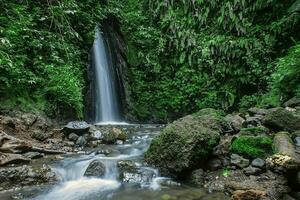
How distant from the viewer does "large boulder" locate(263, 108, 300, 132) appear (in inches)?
267

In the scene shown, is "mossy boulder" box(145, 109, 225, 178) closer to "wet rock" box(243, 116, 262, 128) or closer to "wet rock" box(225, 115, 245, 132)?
"wet rock" box(243, 116, 262, 128)

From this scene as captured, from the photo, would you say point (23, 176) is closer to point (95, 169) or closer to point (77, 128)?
point (95, 169)

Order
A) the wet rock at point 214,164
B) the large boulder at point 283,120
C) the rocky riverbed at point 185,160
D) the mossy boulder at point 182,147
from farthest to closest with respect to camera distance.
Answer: the large boulder at point 283,120
the wet rock at point 214,164
the mossy boulder at point 182,147
the rocky riverbed at point 185,160

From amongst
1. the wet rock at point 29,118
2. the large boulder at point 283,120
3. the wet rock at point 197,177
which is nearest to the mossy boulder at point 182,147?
the wet rock at point 197,177

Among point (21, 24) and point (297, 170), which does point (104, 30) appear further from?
point (297, 170)

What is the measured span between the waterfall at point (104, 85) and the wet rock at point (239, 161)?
735 centimetres

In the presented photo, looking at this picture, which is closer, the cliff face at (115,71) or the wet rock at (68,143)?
the wet rock at (68,143)

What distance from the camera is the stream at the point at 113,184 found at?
5.56m

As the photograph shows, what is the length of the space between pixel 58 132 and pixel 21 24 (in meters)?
3.62

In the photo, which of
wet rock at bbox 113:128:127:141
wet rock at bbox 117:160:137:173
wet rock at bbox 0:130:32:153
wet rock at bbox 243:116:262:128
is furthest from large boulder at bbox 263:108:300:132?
wet rock at bbox 0:130:32:153

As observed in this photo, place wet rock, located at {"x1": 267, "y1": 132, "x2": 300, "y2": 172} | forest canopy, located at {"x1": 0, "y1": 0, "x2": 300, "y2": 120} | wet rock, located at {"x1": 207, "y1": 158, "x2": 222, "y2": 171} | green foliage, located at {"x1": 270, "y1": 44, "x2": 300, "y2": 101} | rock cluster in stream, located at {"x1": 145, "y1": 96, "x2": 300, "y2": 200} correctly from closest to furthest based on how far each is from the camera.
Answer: wet rock, located at {"x1": 267, "y1": 132, "x2": 300, "y2": 172}
rock cluster in stream, located at {"x1": 145, "y1": 96, "x2": 300, "y2": 200}
wet rock, located at {"x1": 207, "y1": 158, "x2": 222, "y2": 171}
green foliage, located at {"x1": 270, "y1": 44, "x2": 300, "y2": 101}
forest canopy, located at {"x1": 0, "y1": 0, "x2": 300, "y2": 120}

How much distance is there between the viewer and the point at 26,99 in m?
9.59

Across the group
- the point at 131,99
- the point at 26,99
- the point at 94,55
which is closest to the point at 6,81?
the point at 26,99

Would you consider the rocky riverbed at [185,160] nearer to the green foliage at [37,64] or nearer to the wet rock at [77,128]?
the wet rock at [77,128]
